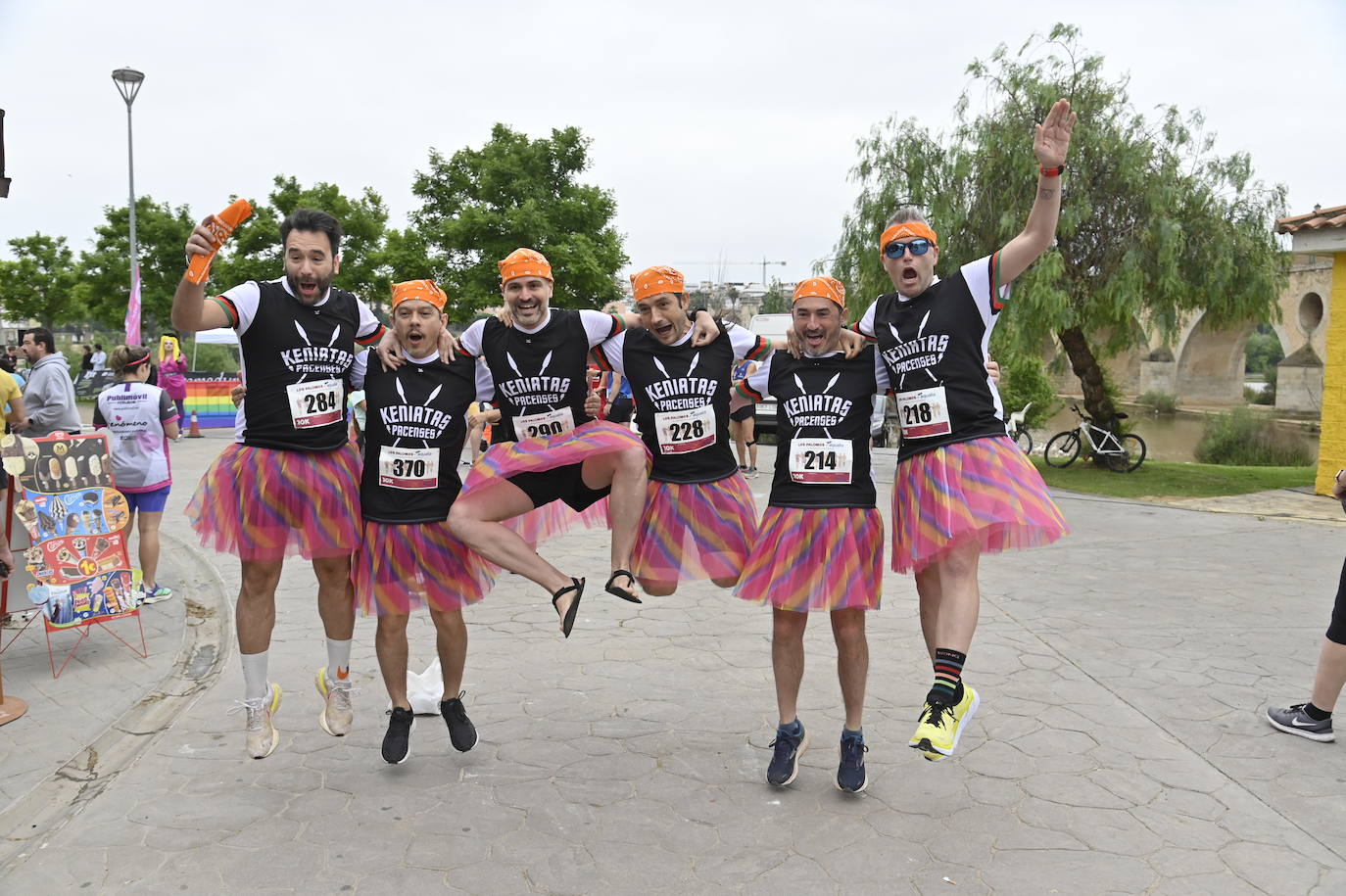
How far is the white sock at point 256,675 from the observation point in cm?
437

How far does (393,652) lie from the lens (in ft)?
14.3

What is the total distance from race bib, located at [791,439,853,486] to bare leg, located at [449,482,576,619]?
3.60ft

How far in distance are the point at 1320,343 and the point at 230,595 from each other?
4489cm

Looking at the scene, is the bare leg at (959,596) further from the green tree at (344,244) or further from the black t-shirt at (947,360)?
the green tree at (344,244)

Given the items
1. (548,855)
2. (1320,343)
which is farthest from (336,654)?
(1320,343)

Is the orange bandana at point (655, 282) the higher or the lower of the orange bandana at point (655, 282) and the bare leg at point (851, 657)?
the higher

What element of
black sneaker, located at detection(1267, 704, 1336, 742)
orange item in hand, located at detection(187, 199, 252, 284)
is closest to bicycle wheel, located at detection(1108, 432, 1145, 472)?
black sneaker, located at detection(1267, 704, 1336, 742)

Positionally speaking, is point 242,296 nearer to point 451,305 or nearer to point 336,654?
point 336,654

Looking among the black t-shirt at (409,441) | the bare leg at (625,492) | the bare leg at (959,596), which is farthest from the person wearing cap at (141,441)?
the bare leg at (959,596)

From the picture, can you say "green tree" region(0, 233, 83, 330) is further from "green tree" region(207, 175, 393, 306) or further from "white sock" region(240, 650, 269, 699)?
"white sock" region(240, 650, 269, 699)

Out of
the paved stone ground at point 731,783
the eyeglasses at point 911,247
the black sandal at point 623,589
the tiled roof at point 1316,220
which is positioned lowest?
the paved stone ground at point 731,783

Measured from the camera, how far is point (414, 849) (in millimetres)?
3559

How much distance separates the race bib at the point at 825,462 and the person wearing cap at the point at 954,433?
0.87ft

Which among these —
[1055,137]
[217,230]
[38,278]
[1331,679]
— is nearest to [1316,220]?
[1331,679]
